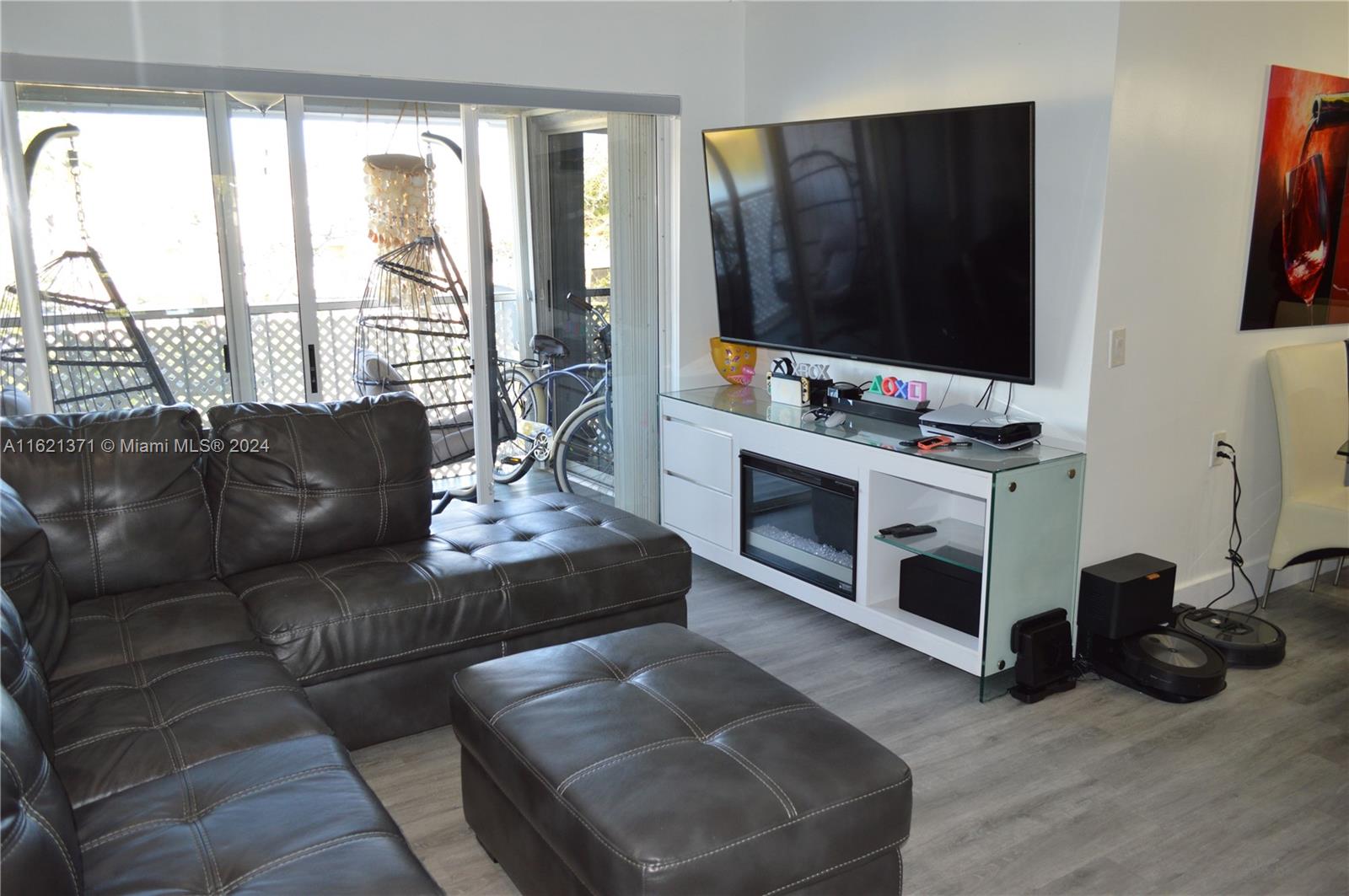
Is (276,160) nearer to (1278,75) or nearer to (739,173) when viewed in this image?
(739,173)

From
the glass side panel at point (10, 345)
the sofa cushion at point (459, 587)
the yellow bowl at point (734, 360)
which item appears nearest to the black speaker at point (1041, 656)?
the sofa cushion at point (459, 587)

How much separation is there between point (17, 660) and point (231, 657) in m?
0.56

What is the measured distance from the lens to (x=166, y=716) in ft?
6.92

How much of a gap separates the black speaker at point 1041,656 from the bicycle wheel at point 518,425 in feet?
7.79

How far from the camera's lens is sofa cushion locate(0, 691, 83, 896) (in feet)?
4.15

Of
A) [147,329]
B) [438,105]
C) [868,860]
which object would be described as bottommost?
[868,860]

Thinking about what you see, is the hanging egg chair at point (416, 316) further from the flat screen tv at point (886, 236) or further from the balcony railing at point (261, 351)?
the flat screen tv at point (886, 236)

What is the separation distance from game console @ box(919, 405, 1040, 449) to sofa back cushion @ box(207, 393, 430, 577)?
172 centimetres

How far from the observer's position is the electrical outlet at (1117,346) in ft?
10.7

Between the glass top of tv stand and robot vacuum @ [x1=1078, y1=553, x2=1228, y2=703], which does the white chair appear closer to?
robot vacuum @ [x1=1078, y1=553, x2=1228, y2=703]

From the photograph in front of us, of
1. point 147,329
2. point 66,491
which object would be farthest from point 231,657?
point 147,329

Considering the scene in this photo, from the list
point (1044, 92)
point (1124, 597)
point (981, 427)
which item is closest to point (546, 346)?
point (981, 427)

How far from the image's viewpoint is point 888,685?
10.9 feet

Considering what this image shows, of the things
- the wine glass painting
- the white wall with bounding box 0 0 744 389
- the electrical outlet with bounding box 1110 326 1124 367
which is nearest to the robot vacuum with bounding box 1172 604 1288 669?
the electrical outlet with bounding box 1110 326 1124 367
